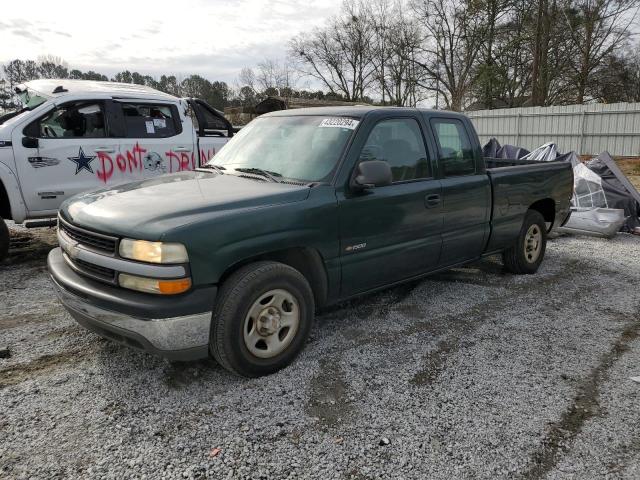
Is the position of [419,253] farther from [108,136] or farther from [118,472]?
[108,136]

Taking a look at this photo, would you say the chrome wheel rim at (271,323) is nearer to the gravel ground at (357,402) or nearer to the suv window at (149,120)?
the gravel ground at (357,402)

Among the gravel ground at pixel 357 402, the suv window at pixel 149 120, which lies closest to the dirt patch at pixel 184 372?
the gravel ground at pixel 357 402

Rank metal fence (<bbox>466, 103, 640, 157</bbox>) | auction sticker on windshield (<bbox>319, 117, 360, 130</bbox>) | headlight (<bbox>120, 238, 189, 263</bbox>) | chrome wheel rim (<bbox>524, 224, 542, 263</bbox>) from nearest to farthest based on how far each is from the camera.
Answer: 1. headlight (<bbox>120, 238, 189, 263</bbox>)
2. auction sticker on windshield (<bbox>319, 117, 360, 130</bbox>)
3. chrome wheel rim (<bbox>524, 224, 542, 263</bbox>)
4. metal fence (<bbox>466, 103, 640, 157</bbox>)

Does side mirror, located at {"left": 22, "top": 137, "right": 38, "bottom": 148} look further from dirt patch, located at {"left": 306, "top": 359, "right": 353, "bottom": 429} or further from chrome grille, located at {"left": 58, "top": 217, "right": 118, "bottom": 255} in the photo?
dirt patch, located at {"left": 306, "top": 359, "right": 353, "bottom": 429}

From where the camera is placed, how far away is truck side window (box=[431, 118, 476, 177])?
14.9 feet

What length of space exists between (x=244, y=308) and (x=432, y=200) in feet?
6.75

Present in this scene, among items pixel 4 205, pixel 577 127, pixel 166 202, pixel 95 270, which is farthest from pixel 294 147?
pixel 577 127

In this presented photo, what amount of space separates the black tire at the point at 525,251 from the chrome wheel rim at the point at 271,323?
3.26 m

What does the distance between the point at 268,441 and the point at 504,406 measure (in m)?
1.46

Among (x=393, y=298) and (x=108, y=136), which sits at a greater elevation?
(x=108, y=136)

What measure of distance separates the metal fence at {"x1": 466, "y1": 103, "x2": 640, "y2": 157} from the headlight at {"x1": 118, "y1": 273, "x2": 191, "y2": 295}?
66.4 ft

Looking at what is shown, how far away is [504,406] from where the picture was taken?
3.02 meters

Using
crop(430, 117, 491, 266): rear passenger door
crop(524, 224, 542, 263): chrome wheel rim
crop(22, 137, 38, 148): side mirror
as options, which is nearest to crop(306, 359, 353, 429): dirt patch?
crop(430, 117, 491, 266): rear passenger door

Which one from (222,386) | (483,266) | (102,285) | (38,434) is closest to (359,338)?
(222,386)
